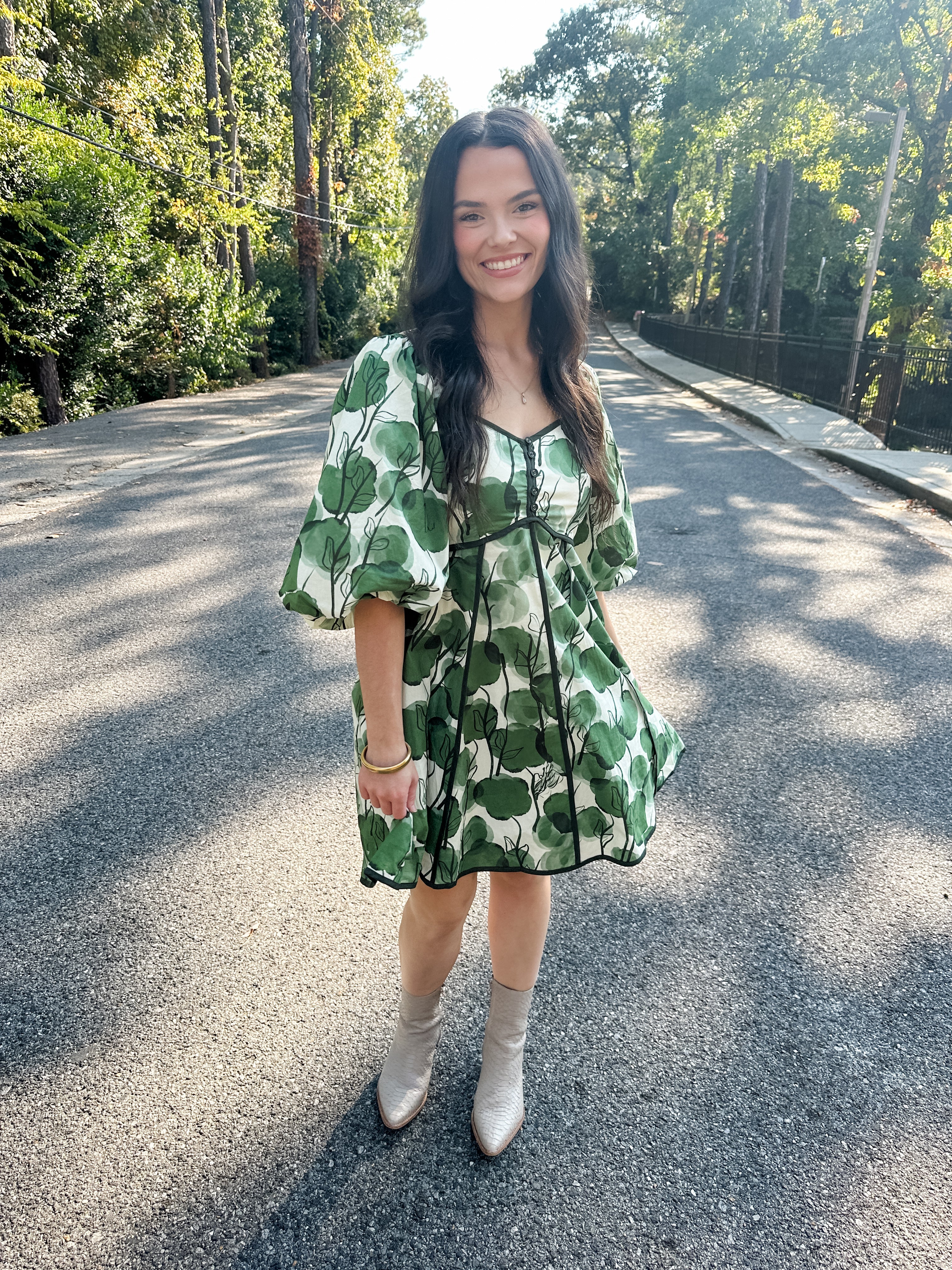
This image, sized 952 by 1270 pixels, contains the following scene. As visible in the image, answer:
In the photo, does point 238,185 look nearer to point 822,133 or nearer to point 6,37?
point 6,37

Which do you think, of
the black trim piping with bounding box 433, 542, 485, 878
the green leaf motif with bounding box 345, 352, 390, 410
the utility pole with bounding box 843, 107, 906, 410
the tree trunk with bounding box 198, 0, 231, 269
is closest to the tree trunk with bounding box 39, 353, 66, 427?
the tree trunk with bounding box 198, 0, 231, 269

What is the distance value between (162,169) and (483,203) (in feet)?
49.0

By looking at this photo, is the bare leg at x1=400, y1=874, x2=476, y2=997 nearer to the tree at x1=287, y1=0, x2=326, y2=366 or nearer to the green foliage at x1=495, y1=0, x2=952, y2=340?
the green foliage at x1=495, y1=0, x2=952, y2=340

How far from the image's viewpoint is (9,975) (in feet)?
7.19

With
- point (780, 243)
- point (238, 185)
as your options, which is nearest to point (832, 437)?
point (780, 243)

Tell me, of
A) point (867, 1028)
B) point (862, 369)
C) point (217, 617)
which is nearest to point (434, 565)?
point (867, 1028)

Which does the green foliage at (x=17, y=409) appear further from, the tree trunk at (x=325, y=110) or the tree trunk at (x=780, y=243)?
the tree trunk at (x=780, y=243)

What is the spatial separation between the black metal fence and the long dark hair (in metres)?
10.5

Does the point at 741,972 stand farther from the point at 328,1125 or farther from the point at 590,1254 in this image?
the point at 328,1125

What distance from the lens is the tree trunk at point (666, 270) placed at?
47.7 meters

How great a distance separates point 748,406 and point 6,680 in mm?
13574

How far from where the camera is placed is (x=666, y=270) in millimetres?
47906

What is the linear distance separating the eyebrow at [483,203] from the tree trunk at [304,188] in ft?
65.7

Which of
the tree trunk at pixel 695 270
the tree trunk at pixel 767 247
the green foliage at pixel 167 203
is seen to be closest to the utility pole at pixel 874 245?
the green foliage at pixel 167 203
